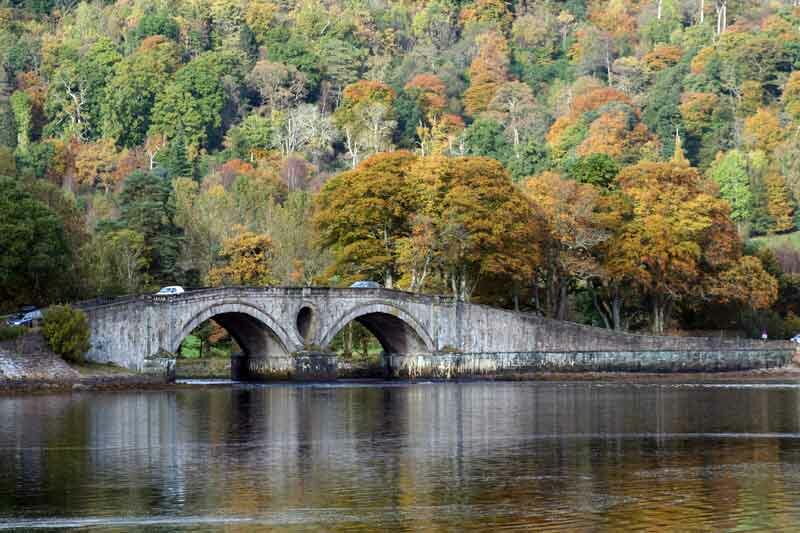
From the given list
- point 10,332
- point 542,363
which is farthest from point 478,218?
point 10,332

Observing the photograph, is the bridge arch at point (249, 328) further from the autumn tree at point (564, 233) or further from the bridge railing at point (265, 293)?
the autumn tree at point (564, 233)

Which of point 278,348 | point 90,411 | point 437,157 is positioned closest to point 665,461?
point 90,411

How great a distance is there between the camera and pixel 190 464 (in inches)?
1781

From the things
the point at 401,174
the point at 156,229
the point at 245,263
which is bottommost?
the point at 245,263

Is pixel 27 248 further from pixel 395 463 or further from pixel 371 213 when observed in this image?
pixel 395 463

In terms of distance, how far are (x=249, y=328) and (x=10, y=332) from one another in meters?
17.7

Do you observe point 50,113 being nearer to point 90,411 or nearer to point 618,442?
point 90,411

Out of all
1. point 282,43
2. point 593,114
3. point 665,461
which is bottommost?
point 665,461

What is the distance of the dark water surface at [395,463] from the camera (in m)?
36.7

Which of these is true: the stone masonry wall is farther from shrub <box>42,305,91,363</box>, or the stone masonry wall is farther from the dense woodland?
shrub <box>42,305,91,363</box>

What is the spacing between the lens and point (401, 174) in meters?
93.2

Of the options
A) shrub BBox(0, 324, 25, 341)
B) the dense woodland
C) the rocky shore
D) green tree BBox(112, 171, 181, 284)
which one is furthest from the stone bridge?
green tree BBox(112, 171, 181, 284)

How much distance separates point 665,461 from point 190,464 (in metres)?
12.4

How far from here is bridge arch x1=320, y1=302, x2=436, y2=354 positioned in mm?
85000
